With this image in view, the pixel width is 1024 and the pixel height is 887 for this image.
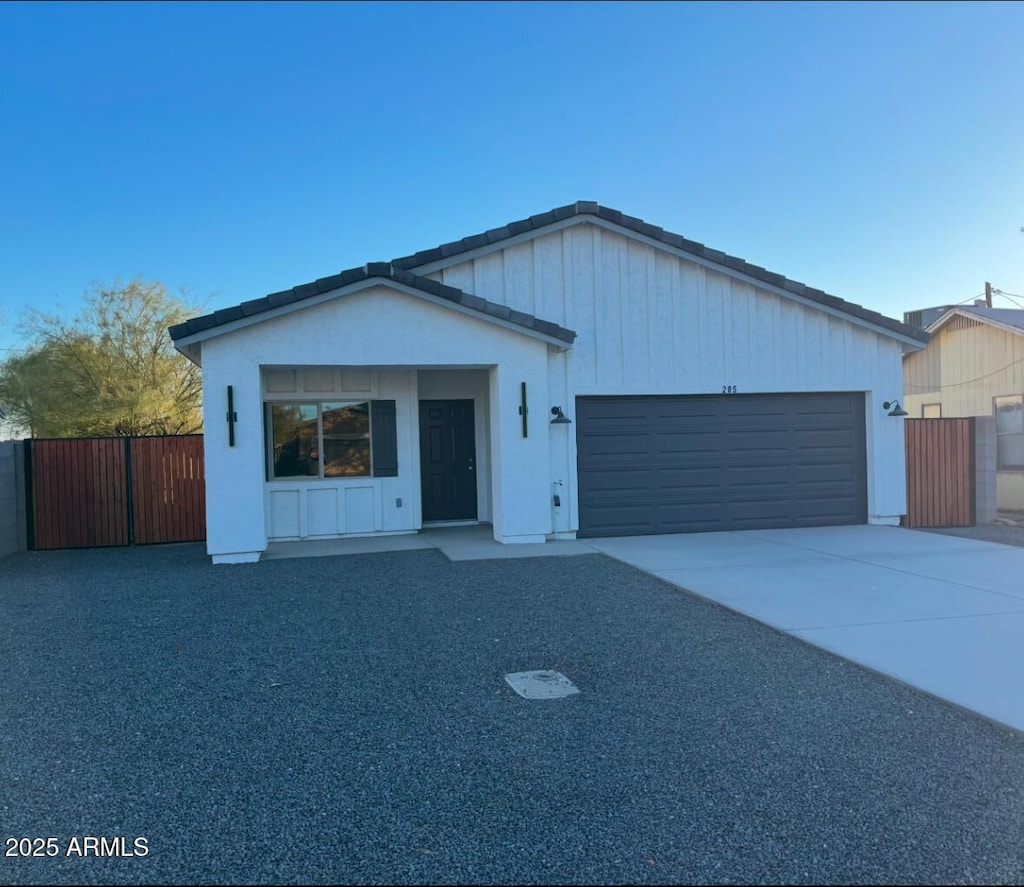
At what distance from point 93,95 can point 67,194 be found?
551 cm

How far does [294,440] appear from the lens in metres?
12.1

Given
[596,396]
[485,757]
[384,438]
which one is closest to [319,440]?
[384,438]

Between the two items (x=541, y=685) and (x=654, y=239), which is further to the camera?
(x=654, y=239)

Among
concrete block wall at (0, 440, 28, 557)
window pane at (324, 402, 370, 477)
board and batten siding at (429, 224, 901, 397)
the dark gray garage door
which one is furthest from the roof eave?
concrete block wall at (0, 440, 28, 557)

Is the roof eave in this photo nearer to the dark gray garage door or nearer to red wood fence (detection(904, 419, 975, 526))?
the dark gray garage door

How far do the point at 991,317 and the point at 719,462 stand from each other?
12.6 m

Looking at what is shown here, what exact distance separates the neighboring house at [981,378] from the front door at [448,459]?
36.5 ft

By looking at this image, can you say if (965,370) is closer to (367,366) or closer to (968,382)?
(968,382)

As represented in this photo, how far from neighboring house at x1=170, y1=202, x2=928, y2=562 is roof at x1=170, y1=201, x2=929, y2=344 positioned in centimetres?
3

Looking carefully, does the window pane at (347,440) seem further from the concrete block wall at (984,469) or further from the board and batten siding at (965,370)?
the board and batten siding at (965,370)

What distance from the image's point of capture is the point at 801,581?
8289mm

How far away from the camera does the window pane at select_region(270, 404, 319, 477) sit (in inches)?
475

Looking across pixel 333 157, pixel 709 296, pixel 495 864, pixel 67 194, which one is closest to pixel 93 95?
pixel 333 157

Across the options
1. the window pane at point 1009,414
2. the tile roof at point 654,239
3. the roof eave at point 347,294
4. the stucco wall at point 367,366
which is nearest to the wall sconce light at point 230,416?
the stucco wall at point 367,366
